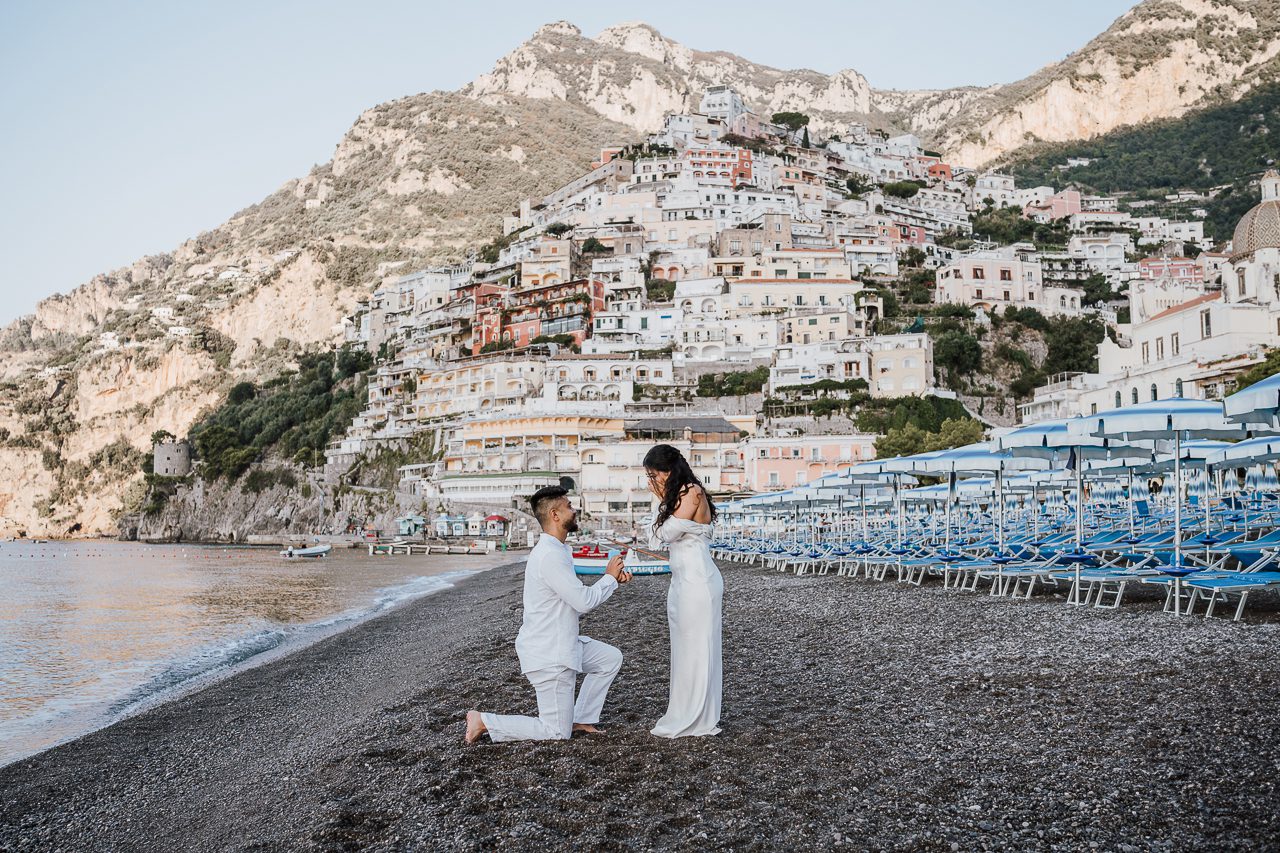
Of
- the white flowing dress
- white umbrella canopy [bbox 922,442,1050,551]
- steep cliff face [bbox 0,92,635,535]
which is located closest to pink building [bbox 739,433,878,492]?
white umbrella canopy [bbox 922,442,1050,551]

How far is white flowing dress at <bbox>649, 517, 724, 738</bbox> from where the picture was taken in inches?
242

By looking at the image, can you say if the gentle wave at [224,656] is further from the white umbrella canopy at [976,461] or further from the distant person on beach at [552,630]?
the white umbrella canopy at [976,461]

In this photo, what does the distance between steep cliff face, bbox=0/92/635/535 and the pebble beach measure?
358 ft

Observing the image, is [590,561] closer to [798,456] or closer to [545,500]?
[545,500]

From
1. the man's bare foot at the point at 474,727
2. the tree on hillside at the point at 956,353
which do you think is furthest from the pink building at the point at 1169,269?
the man's bare foot at the point at 474,727

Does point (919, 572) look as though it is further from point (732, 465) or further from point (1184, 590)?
point (732, 465)

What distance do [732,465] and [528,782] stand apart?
56.2 meters

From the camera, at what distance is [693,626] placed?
243 inches

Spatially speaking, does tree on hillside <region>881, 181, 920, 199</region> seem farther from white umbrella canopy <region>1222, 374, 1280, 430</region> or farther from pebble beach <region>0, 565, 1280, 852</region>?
pebble beach <region>0, 565, 1280, 852</region>

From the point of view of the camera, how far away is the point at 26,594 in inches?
1305

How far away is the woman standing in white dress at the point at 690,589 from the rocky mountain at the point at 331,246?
112 meters

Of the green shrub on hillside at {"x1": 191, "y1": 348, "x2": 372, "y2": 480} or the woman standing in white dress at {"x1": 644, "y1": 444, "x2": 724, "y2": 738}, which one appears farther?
the green shrub on hillside at {"x1": 191, "y1": 348, "x2": 372, "y2": 480}

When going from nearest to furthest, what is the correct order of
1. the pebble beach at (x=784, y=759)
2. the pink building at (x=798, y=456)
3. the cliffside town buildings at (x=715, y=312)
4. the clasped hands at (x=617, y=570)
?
the pebble beach at (x=784, y=759), the clasped hands at (x=617, y=570), the pink building at (x=798, y=456), the cliffside town buildings at (x=715, y=312)

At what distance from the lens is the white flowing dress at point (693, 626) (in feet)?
20.1
